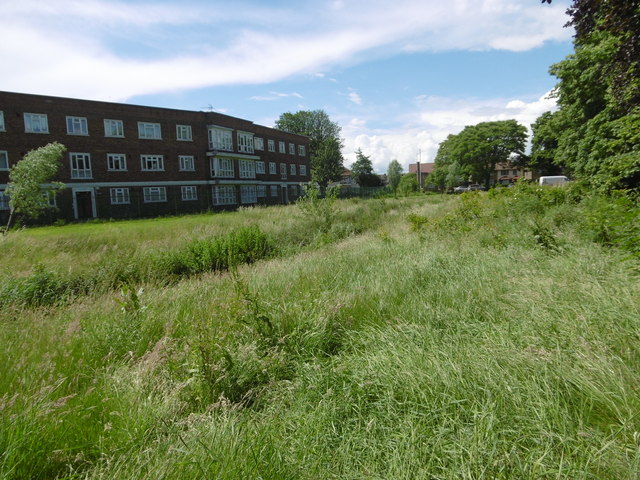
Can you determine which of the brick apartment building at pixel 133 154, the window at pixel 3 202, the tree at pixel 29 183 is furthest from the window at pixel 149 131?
the tree at pixel 29 183

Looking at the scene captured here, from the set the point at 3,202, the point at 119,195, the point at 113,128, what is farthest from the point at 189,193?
the point at 3,202

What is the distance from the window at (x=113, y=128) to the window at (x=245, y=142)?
1370 centimetres

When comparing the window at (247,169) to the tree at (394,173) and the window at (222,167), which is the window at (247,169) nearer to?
the window at (222,167)

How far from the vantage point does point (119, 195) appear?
32.5m

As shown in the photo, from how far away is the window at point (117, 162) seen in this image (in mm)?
31969

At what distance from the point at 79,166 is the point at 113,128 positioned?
4577mm

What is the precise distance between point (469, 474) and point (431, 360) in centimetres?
113

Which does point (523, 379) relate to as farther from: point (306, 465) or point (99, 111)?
point (99, 111)

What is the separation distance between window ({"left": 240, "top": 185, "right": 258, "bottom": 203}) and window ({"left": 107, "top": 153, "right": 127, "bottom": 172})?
1335 centimetres

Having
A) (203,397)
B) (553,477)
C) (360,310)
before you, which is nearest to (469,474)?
(553,477)

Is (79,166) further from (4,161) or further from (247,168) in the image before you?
(247,168)

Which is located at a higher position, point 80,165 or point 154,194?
point 80,165

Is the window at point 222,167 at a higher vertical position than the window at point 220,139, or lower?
lower

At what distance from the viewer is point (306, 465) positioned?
2.19m
